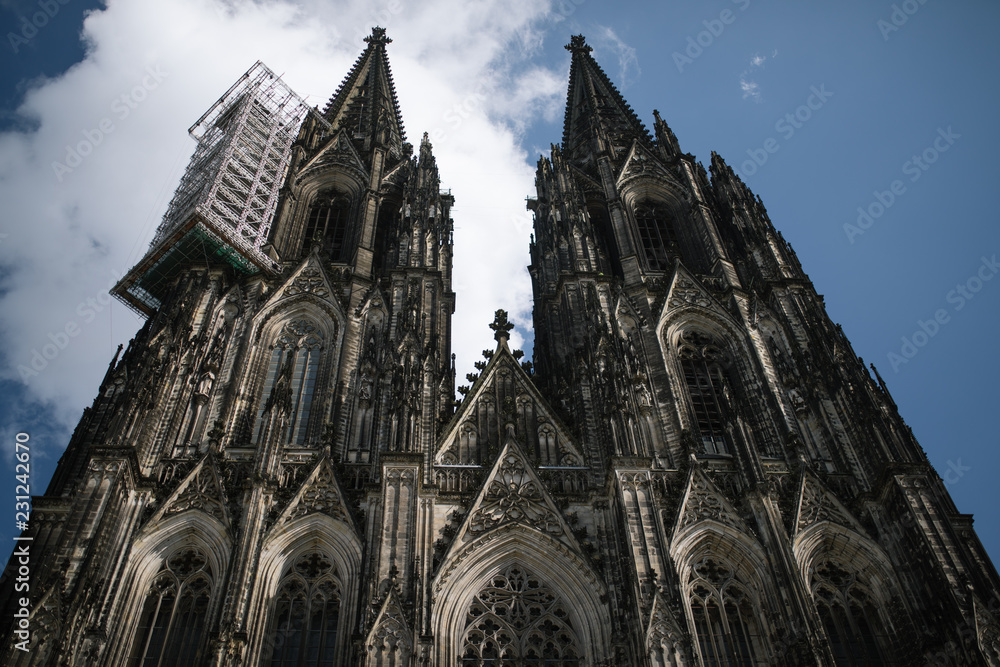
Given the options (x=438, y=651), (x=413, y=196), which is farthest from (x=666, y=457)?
(x=413, y=196)

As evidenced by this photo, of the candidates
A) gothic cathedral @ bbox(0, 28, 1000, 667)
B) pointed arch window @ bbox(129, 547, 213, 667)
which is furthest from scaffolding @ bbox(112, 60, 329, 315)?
pointed arch window @ bbox(129, 547, 213, 667)

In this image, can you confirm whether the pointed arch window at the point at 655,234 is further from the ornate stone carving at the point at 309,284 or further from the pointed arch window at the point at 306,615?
the pointed arch window at the point at 306,615

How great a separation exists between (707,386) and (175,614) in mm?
14136

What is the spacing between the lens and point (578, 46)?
47938 millimetres

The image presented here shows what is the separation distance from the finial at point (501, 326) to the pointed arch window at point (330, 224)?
5.92 m

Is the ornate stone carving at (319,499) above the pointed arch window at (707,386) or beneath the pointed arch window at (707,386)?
beneath

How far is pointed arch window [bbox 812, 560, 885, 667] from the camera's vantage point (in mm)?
18281

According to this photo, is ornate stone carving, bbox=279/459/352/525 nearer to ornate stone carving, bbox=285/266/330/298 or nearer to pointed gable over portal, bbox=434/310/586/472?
pointed gable over portal, bbox=434/310/586/472

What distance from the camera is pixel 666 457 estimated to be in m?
22.1

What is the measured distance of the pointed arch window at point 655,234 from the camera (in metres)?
30.8

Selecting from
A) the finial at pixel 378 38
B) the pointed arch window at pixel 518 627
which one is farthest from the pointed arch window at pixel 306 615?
the finial at pixel 378 38

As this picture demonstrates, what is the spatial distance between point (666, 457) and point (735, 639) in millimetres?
4852

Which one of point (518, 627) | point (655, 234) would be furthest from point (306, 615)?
point (655, 234)

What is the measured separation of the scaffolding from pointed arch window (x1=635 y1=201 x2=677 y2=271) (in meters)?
12.0
